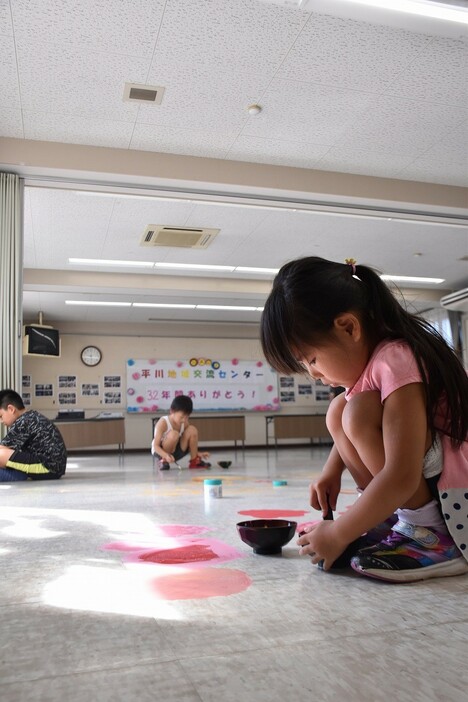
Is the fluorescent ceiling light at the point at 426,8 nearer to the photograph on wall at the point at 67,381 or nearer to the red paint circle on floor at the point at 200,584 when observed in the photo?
the red paint circle on floor at the point at 200,584

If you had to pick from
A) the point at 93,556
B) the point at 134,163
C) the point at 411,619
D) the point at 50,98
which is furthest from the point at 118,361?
the point at 411,619

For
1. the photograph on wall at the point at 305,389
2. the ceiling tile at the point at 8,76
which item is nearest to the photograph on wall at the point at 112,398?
the photograph on wall at the point at 305,389

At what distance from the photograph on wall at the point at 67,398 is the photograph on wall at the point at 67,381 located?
17 centimetres

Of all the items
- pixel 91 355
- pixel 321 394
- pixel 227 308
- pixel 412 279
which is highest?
pixel 412 279

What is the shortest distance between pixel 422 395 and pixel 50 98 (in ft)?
12.2

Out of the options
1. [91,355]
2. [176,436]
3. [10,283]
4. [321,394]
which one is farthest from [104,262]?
[321,394]

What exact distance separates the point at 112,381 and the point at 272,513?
10.0 m

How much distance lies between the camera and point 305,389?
44.2 ft

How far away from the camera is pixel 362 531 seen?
1.29 m

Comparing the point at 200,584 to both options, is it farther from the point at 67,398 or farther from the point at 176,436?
the point at 67,398

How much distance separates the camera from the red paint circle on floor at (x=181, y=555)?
1704 mm

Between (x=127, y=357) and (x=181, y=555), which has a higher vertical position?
(x=127, y=357)

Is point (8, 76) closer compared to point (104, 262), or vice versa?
point (8, 76)

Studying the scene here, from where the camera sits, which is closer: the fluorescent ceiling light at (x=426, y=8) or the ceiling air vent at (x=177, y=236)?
the fluorescent ceiling light at (x=426, y=8)
